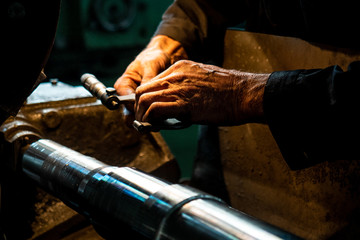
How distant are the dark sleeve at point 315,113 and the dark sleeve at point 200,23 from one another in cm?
50

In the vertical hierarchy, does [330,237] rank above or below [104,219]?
below

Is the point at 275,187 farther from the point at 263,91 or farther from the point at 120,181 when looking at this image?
the point at 120,181

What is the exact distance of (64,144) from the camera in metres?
0.93

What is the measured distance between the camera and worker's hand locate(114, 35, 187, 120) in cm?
92

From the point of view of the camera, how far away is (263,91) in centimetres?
69

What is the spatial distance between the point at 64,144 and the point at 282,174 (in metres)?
0.58

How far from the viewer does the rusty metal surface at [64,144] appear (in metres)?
0.80

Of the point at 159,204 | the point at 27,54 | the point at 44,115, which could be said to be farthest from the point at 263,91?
the point at 44,115

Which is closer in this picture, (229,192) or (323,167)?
(323,167)

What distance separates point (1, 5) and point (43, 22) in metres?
0.06

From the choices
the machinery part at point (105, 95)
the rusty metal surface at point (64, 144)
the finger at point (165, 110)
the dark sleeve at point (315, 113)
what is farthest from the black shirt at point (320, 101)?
the rusty metal surface at point (64, 144)

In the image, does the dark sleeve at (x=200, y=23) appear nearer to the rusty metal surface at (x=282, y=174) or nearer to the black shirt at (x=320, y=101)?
the rusty metal surface at (x=282, y=174)

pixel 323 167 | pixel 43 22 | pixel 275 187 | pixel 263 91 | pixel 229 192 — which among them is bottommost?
pixel 229 192

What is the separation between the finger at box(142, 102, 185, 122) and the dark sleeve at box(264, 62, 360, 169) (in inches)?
6.4
